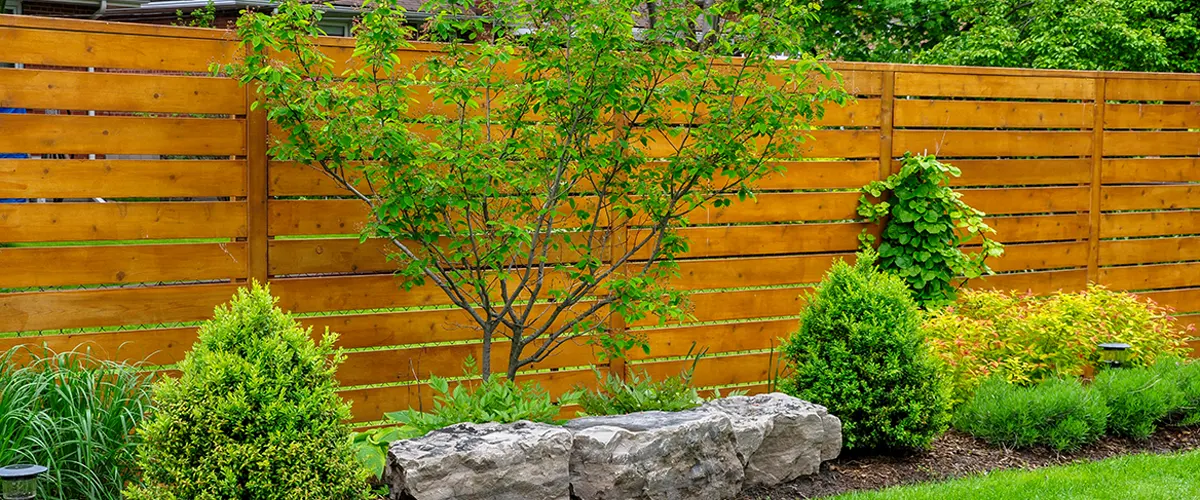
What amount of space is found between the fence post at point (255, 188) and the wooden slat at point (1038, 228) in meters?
4.58

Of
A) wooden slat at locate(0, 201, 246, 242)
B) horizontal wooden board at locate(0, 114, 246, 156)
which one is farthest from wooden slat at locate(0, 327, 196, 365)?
horizontal wooden board at locate(0, 114, 246, 156)

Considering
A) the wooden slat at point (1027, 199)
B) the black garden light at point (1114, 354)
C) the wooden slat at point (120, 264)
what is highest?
the wooden slat at point (1027, 199)

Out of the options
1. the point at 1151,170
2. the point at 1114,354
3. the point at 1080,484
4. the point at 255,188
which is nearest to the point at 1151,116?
the point at 1151,170

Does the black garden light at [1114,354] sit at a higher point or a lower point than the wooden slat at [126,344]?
lower

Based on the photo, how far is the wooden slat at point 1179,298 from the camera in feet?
25.5

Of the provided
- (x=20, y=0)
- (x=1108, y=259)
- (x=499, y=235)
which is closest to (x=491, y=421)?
(x=499, y=235)

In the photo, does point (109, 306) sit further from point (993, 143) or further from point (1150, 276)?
point (1150, 276)

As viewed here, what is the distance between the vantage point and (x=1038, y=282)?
7242mm

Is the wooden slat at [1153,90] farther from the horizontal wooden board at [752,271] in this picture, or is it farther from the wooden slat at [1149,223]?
the horizontal wooden board at [752,271]

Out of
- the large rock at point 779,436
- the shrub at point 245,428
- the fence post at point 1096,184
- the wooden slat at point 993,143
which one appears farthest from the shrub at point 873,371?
the fence post at point 1096,184

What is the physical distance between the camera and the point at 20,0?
12250 millimetres

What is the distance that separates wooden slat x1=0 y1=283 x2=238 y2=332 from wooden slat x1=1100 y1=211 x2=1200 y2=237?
19.4 feet

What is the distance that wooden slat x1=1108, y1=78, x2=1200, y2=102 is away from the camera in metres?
7.48

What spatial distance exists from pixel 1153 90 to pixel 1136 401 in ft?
9.69
